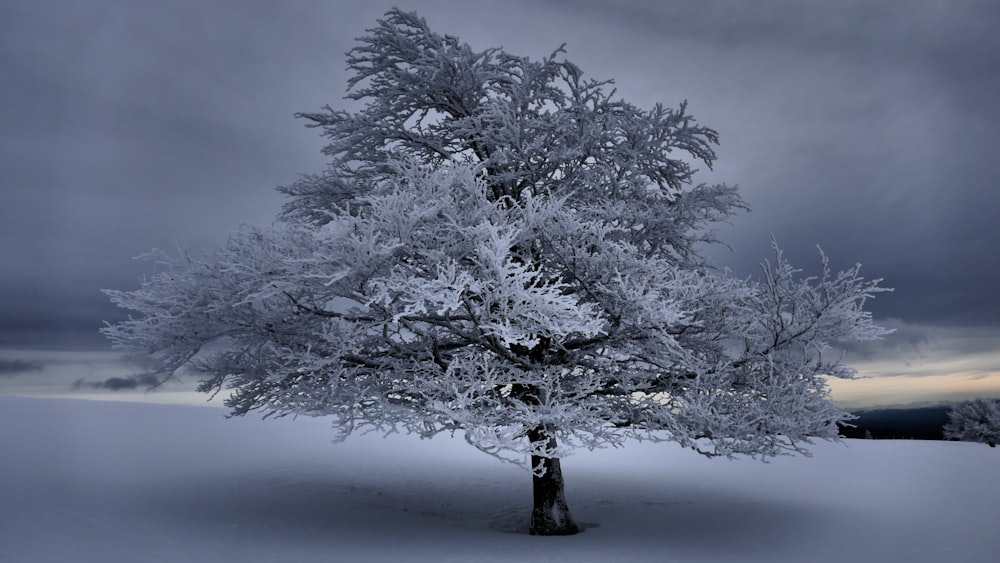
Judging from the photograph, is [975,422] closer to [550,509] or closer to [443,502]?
[443,502]

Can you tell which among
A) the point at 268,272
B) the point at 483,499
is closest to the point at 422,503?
the point at 483,499

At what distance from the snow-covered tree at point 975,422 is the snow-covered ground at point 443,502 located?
11926 mm

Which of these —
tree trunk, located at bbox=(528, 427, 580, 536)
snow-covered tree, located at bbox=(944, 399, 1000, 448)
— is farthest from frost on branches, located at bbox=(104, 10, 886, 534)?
snow-covered tree, located at bbox=(944, 399, 1000, 448)

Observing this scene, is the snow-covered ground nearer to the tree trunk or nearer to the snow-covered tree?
the tree trunk

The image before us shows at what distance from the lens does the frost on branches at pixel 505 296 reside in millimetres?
9219

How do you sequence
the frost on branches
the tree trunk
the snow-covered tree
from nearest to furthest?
the frost on branches
the tree trunk
the snow-covered tree

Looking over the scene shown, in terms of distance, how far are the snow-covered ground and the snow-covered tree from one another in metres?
11.9

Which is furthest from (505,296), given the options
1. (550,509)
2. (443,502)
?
(443,502)

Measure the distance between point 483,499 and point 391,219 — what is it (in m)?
Result: 8.56

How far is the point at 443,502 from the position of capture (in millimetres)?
14953

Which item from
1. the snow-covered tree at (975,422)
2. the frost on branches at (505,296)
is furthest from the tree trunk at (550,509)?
the snow-covered tree at (975,422)

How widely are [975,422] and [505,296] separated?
35.9 metres

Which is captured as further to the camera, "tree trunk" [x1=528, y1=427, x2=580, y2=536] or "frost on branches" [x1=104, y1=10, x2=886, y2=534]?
"tree trunk" [x1=528, y1=427, x2=580, y2=536]

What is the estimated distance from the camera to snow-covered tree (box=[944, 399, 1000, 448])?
34375 mm
